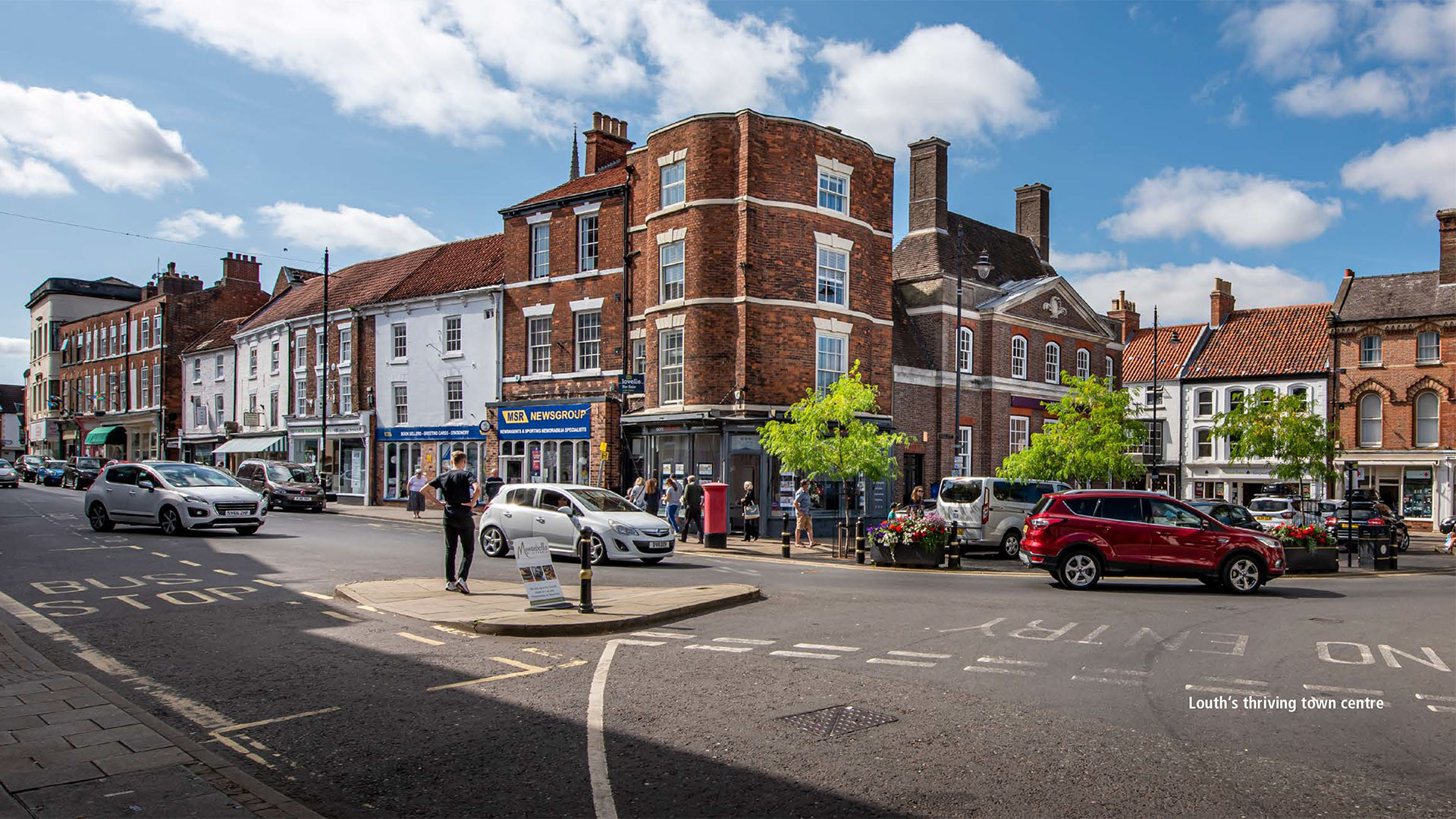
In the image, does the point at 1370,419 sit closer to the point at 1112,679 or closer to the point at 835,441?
the point at 835,441

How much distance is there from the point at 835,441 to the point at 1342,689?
16.8 m

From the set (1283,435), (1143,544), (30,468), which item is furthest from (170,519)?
(30,468)

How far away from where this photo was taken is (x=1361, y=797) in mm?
5609

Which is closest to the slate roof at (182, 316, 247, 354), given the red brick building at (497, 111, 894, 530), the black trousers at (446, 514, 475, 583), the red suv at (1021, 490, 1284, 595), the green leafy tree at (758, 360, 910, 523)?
the red brick building at (497, 111, 894, 530)

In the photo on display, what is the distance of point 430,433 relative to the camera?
37969mm

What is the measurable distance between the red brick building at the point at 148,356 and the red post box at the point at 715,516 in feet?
148

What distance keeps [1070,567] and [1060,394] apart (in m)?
27.6

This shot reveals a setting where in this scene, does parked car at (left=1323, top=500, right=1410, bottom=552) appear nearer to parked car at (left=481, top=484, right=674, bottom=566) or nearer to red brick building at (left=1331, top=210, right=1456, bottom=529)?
red brick building at (left=1331, top=210, right=1456, bottom=529)

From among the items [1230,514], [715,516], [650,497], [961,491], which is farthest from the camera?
[650,497]

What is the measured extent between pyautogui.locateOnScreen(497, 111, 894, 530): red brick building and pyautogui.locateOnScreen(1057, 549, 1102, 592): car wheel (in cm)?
1293

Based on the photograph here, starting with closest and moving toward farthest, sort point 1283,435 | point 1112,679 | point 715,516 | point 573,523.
Answer: point 1112,679 → point 573,523 → point 715,516 → point 1283,435

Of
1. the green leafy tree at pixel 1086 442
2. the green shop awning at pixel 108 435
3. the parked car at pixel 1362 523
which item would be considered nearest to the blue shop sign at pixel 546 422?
the green leafy tree at pixel 1086 442

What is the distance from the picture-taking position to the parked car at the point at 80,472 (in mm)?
46531

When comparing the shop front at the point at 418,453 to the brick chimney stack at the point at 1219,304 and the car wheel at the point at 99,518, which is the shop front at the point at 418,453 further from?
the brick chimney stack at the point at 1219,304
